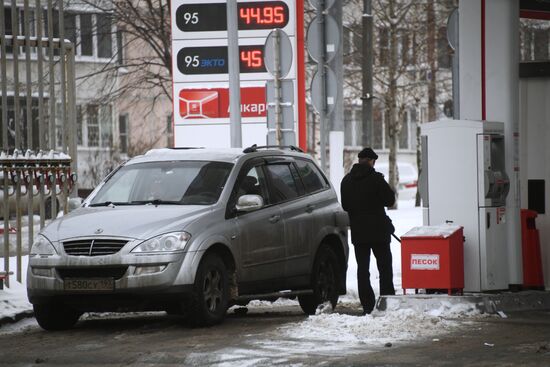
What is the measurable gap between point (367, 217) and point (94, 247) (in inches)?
115

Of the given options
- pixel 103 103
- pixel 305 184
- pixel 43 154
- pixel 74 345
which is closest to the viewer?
pixel 74 345

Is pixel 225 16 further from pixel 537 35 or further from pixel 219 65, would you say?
pixel 537 35

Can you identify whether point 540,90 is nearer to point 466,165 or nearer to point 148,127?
point 466,165

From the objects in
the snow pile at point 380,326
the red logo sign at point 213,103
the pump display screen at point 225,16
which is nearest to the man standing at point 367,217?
the snow pile at point 380,326

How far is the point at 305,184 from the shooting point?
1480 cm

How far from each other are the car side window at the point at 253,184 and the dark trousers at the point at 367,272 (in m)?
1.12

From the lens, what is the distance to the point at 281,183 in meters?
14.3

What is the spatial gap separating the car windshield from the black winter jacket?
4.31 ft

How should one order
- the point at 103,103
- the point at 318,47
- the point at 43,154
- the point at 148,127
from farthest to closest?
the point at 148,127 → the point at 103,103 → the point at 318,47 → the point at 43,154

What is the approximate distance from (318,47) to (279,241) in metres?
5.48

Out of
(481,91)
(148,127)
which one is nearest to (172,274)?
(481,91)

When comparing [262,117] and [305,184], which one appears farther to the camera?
[262,117]

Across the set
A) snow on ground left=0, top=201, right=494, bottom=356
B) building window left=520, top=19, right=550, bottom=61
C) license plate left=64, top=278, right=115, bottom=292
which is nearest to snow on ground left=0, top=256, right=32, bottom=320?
snow on ground left=0, top=201, right=494, bottom=356

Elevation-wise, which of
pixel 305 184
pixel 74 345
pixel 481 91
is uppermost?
pixel 481 91
